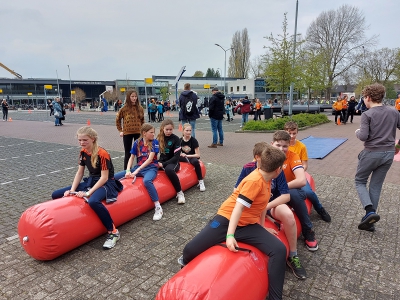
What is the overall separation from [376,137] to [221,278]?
2.95 metres

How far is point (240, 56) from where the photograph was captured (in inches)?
2889

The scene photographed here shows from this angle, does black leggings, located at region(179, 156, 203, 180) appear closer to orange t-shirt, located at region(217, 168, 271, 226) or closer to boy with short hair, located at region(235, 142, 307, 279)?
boy with short hair, located at region(235, 142, 307, 279)

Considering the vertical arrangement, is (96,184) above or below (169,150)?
below

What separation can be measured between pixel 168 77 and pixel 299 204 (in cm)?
8285

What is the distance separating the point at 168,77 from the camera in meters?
82.6

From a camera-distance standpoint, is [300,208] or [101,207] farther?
[101,207]

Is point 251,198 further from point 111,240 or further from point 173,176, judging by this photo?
point 173,176

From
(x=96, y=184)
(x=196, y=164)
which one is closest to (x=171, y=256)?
(x=96, y=184)

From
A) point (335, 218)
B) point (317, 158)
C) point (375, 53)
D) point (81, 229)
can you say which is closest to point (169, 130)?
point (81, 229)

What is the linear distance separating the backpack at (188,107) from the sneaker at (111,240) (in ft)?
22.0

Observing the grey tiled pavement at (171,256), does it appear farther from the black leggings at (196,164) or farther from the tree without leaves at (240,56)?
the tree without leaves at (240,56)

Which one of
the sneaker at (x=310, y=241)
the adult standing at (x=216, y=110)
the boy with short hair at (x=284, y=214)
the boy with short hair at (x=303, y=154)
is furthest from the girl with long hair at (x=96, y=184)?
the adult standing at (x=216, y=110)

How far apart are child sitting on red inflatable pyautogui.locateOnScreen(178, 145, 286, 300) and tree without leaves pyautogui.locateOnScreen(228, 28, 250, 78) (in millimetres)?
71008

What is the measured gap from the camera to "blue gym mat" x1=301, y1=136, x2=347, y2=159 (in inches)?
355
